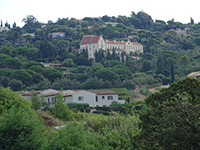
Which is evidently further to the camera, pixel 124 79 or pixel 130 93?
pixel 124 79

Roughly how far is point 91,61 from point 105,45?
22.4 metres

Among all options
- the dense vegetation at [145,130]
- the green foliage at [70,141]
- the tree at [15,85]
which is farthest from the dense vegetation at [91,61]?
the green foliage at [70,141]

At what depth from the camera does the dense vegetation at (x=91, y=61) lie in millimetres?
82000

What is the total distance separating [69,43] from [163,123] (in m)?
114

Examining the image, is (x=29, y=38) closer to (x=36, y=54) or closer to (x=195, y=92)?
(x=36, y=54)

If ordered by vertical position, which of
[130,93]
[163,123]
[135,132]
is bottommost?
[130,93]

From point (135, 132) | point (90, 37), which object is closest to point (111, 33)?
point (90, 37)

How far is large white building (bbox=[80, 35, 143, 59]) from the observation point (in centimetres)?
12704

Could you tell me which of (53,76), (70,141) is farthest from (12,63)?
(70,141)

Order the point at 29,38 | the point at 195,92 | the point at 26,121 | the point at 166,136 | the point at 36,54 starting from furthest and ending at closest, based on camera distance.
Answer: the point at 29,38
the point at 36,54
the point at 26,121
the point at 195,92
the point at 166,136

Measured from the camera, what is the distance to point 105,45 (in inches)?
5098

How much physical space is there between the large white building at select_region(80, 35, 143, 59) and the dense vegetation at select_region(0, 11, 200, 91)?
277 cm

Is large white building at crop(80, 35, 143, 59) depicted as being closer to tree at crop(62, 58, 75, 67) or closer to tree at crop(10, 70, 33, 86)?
tree at crop(62, 58, 75, 67)

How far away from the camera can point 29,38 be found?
142 metres
